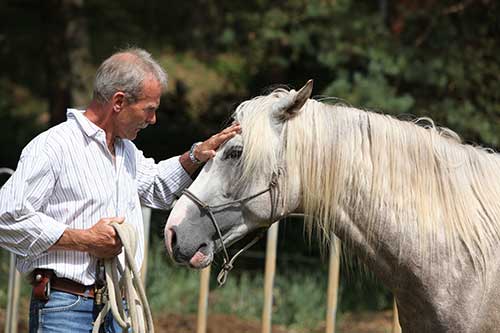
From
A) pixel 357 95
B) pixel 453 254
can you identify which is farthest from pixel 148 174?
pixel 357 95

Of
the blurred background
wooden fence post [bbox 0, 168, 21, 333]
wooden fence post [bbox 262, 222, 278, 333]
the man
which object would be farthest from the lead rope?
the blurred background

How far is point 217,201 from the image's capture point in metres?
3.17

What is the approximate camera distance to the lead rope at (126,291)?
118 inches

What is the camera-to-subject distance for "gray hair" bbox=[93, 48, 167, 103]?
3092mm

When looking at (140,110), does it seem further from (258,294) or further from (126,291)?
(258,294)

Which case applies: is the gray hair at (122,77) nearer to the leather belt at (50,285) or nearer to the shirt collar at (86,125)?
the shirt collar at (86,125)

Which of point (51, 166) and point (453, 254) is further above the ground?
point (51, 166)

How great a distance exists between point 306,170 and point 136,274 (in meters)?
0.73

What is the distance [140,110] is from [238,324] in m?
4.06

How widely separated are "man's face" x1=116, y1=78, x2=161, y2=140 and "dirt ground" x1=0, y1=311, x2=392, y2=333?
3.70 metres

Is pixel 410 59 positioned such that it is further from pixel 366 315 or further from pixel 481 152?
pixel 481 152

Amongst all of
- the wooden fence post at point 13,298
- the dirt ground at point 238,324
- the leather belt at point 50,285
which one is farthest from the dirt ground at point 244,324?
the leather belt at point 50,285

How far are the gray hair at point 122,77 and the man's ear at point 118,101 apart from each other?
0.04 ft

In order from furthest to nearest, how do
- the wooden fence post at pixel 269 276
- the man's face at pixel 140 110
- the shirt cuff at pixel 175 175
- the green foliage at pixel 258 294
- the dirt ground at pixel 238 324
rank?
the green foliage at pixel 258 294
the dirt ground at pixel 238 324
the wooden fence post at pixel 269 276
the shirt cuff at pixel 175 175
the man's face at pixel 140 110
